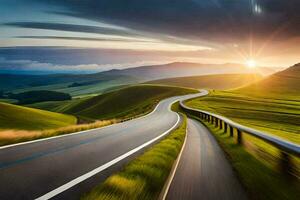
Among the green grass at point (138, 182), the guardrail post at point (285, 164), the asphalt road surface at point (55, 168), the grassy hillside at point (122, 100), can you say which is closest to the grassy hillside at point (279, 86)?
the grassy hillside at point (122, 100)

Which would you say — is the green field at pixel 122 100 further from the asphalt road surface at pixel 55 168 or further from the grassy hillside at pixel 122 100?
the asphalt road surface at pixel 55 168

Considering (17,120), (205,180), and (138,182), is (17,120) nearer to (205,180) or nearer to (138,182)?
(205,180)

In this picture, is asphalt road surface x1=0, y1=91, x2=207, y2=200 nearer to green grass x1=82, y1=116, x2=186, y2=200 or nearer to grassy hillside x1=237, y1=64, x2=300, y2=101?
green grass x1=82, y1=116, x2=186, y2=200

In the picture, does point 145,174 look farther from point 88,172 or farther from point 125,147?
point 125,147

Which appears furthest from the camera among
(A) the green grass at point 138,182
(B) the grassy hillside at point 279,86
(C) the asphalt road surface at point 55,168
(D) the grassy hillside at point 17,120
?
(B) the grassy hillside at point 279,86

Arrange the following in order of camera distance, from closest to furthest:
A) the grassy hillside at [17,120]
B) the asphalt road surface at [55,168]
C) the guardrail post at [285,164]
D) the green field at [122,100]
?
the asphalt road surface at [55,168] → the guardrail post at [285,164] → the grassy hillside at [17,120] → the green field at [122,100]

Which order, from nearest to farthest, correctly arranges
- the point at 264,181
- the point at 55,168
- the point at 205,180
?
the point at 264,181 → the point at 205,180 → the point at 55,168

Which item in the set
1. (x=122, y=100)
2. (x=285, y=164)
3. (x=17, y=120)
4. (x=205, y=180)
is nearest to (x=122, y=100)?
(x=122, y=100)

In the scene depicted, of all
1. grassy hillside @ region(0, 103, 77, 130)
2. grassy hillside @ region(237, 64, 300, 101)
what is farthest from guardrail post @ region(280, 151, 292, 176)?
grassy hillside @ region(237, 64, 300, 101)

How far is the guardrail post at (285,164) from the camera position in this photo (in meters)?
7.47

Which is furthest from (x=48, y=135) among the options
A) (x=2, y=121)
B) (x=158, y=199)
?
(x=2, y=121)

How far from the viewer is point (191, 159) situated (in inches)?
467

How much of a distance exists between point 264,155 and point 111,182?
4686 mm

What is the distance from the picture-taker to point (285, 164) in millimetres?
7840
